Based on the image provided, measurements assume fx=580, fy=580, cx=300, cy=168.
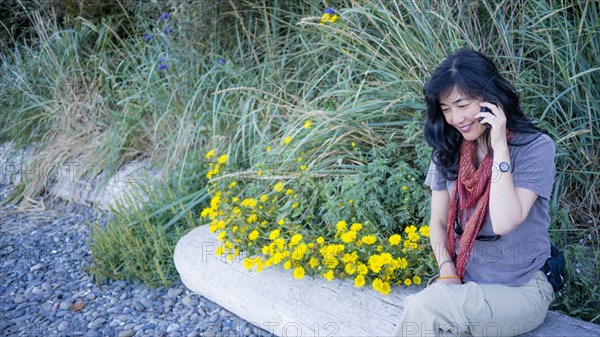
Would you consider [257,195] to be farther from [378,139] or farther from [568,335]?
[568,335]

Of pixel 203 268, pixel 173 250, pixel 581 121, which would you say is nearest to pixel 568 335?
pixel 581 121

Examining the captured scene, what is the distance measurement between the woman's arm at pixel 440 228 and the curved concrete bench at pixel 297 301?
33cm

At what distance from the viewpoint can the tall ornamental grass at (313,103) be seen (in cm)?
305

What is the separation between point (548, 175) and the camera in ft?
6.57

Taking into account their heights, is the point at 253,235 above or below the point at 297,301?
above

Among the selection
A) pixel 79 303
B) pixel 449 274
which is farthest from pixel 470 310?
pixel 79 303

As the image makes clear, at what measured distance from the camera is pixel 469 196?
7.21 feet

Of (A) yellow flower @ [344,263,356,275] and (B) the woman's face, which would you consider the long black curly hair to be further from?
(A) yellow flower @ [344,263,356,275]

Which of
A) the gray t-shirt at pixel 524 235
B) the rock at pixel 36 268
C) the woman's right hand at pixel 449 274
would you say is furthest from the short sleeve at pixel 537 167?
the rock at pixel 36 268

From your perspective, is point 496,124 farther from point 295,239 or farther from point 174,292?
point 174,292

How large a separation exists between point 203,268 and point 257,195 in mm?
569

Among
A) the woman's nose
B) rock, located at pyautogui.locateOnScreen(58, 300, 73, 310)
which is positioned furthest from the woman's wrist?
rock, located at pyautogui.locateOnScreen(58, 300, 73, 310)

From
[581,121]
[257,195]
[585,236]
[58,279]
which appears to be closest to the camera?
[585,236]

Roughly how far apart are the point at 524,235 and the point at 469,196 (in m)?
0.24
